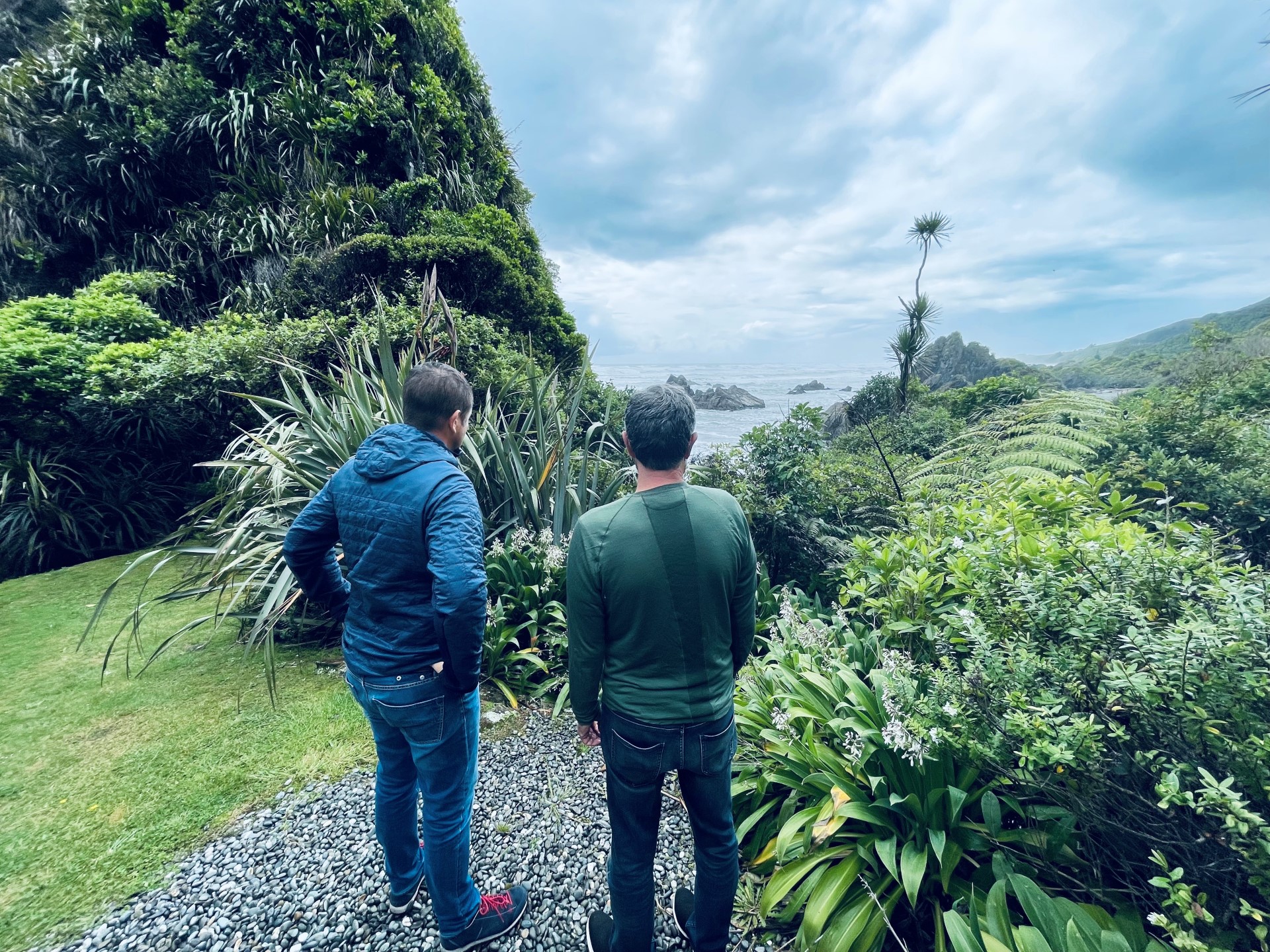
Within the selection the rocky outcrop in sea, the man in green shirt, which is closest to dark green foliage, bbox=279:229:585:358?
the man in green shirt

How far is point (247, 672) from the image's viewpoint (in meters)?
3.57

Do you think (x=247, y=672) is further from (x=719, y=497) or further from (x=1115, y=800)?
(x=1115, y=800)

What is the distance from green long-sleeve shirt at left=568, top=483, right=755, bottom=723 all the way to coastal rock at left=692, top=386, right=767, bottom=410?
13.5 metres

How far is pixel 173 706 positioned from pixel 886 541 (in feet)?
16.0

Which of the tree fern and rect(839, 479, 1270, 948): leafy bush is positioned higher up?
the tree fern

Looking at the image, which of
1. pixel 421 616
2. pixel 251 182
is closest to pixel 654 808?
pixel 421 616

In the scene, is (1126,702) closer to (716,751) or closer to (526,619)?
(716,751)

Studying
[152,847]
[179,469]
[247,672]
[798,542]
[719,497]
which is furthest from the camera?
[179,469]

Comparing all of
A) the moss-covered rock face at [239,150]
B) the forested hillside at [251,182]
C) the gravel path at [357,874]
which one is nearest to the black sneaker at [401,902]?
the gravel path at [357,874]

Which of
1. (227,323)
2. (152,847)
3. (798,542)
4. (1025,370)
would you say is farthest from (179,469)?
(1025,370)

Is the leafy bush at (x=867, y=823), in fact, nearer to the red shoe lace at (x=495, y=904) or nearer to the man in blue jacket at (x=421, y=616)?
the red shoe lace at (x=495, y=904)

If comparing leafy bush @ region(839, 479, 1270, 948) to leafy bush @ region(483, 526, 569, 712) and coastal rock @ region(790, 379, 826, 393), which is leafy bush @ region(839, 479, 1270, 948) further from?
coastal rock @ region(790, 379, 826, 393)

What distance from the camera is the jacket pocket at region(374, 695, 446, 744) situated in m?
1.68

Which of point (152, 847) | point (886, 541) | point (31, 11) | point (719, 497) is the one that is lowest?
point (152, 847)
